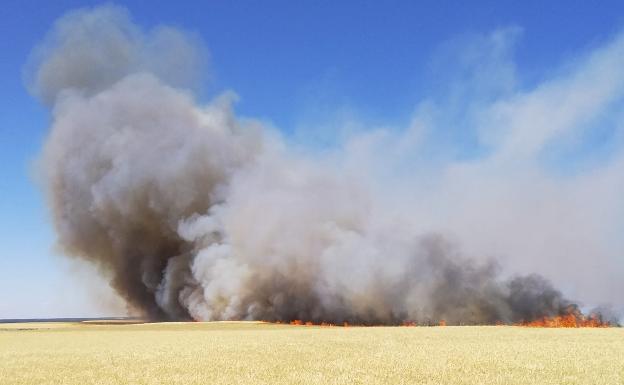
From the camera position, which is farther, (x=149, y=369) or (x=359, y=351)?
(x=359, y=351)

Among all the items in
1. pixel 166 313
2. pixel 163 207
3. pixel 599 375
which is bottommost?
pixel 599 375

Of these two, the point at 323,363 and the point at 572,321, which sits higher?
the point at 572,321

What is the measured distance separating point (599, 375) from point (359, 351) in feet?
46.4

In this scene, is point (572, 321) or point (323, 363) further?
point (572, 321)

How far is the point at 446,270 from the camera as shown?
90875 millimetres

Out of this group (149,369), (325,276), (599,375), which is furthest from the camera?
(325,276)

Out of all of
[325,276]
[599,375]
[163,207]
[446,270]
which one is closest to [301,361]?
[599,375]

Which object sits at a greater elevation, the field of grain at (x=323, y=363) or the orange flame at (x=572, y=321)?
the orange flame at (x=572, y=321)

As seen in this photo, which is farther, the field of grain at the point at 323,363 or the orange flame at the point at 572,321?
the orange flame at the point at 572,321

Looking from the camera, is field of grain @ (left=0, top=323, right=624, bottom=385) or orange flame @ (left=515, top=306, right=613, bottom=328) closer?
field of grain @ (left=0, top=323, right=624, bottom=385)

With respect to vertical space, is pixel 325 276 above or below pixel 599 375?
above

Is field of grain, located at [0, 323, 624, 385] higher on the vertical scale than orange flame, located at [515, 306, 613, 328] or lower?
lower

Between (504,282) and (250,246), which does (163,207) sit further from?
(504,282)

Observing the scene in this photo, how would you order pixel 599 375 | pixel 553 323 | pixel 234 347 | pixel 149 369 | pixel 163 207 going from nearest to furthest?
1. pixel 599 375
2. pixel 149 369
3. pixel 234 347
4. pixel 553 323
5. pixel 163 207
